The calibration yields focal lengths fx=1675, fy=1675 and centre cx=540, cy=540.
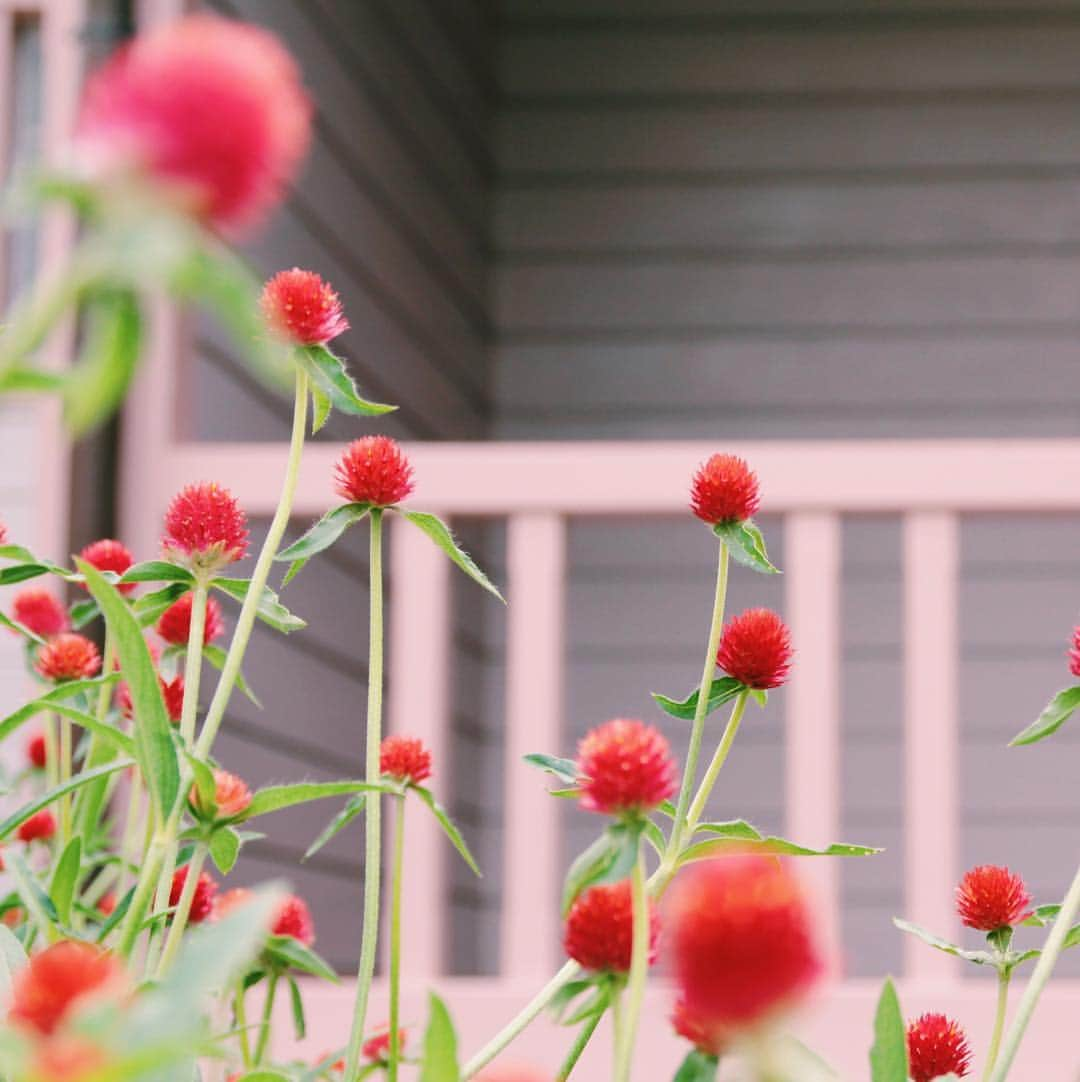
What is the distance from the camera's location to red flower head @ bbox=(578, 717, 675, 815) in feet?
1.45

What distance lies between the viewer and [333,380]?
62cm

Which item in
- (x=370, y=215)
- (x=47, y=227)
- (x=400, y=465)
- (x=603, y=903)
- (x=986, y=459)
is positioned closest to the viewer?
(x=603, y=903)

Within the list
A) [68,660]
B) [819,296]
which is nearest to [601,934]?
[68,660]

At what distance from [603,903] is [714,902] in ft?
0.60

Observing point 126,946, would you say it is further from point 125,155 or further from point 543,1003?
point 125,155

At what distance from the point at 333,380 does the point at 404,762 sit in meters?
0.19

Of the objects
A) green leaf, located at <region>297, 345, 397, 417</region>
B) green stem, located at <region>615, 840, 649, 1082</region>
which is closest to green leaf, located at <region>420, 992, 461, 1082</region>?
green stem, located at <region>615, 840, 649, 1082</region>

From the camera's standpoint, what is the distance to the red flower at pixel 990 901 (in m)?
0.67

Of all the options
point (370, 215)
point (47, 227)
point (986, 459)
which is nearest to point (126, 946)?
point (986, 459)

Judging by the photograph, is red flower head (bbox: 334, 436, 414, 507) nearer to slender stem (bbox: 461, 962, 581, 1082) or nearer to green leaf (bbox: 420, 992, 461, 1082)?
slender stem (bbox: 461, 962, 581, 1082)

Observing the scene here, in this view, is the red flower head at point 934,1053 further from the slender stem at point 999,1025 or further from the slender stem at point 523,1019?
the slender stem at point 523,1019

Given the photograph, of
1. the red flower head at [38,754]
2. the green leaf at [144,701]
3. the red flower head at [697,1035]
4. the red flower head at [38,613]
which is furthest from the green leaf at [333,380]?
the red flower head at [38,754]

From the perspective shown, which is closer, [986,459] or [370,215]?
[986,459]

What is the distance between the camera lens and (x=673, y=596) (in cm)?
381
